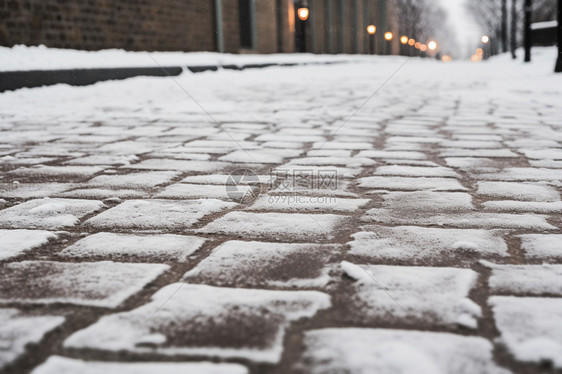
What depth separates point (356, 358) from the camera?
121cm

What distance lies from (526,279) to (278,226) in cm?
93

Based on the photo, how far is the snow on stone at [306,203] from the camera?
2504 millimetres

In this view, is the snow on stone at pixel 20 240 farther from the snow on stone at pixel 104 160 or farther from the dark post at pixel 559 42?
the dark post at pixel 559 42

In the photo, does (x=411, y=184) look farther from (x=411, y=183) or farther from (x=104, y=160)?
(x=104, y=160)

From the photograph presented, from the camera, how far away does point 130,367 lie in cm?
118

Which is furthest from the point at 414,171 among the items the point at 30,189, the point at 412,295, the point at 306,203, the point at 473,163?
the point at 30,189

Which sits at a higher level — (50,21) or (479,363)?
(50,21)

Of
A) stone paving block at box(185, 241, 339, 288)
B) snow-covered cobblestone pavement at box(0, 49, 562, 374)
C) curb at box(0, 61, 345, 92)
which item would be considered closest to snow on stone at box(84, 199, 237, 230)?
snow-covered cobblestone pavement at box(0, 49, 562, 374)

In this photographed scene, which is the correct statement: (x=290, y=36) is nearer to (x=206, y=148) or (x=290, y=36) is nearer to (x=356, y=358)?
(x=206, y=148)

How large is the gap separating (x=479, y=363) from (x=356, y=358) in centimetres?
26

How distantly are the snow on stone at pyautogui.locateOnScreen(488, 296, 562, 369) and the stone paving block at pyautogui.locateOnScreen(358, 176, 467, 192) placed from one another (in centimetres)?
140

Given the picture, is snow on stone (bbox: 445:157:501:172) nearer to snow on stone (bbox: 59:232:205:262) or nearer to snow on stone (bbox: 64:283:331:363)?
snow on stone (bbox: 59:232:205:262)

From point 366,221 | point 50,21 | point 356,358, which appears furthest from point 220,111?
point 50,21

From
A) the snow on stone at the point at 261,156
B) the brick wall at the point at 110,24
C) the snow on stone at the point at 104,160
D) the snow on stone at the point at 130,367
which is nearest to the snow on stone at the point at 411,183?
the snow on stone at the point at 261,156
